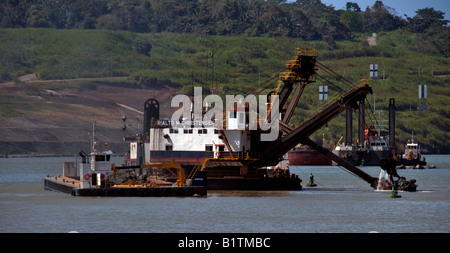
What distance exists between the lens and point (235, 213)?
54094 mm

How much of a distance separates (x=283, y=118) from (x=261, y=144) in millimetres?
5010

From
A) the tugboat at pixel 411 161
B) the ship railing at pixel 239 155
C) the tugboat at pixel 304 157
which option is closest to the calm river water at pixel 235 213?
the ship railing at pixel 239 155

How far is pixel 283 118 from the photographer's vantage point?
74.8m

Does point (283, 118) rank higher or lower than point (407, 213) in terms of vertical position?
higher

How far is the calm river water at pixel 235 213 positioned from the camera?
47.4 meters

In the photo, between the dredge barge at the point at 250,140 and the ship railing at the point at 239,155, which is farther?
the ship railing at the point at 239,155

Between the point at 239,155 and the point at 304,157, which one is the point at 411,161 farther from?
the point at 239,155

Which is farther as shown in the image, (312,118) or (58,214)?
(312,118)

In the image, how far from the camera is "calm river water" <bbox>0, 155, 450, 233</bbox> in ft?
156

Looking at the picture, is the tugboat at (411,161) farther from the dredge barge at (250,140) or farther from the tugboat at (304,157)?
the dredge barge at (250,140)
